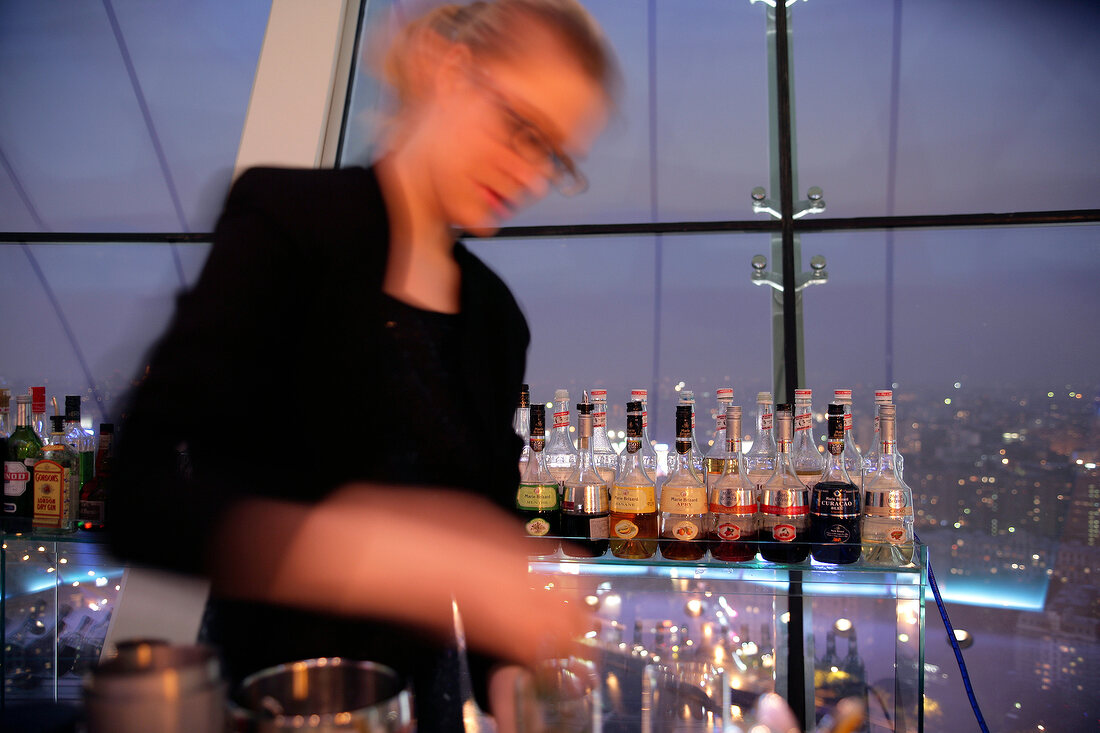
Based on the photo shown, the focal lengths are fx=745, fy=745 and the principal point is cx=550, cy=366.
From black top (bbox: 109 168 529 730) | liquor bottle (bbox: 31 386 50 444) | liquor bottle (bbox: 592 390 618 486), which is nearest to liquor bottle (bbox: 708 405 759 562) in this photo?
liquor bottle (bbox: 592 390 618 486)

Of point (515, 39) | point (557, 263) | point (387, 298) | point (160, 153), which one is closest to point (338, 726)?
point (387, 298)

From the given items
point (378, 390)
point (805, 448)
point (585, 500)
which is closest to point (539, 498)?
point (585, 500)

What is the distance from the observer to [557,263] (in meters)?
2.82

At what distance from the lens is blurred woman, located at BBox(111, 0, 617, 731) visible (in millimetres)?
733

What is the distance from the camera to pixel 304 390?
36.9 inches

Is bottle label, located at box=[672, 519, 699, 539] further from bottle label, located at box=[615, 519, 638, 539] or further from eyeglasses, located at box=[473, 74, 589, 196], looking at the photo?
eyeglasses, located at box=[473, 74, 589, 196]

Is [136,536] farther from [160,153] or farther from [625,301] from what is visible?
[160,153]

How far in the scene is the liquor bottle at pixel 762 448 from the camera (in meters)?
1.72

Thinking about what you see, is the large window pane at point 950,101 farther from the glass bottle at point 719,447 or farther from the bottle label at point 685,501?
the bottle label at point 685,501

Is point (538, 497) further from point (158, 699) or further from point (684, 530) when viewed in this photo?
point (158, 699)

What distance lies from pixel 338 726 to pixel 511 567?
55cm

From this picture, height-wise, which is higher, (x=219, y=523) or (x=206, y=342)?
(x=206, y=342)

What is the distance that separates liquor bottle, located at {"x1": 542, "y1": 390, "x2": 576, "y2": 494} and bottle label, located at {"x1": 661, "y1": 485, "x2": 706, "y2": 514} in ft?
0.88

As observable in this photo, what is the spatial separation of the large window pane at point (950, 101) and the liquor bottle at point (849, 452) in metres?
1.15
